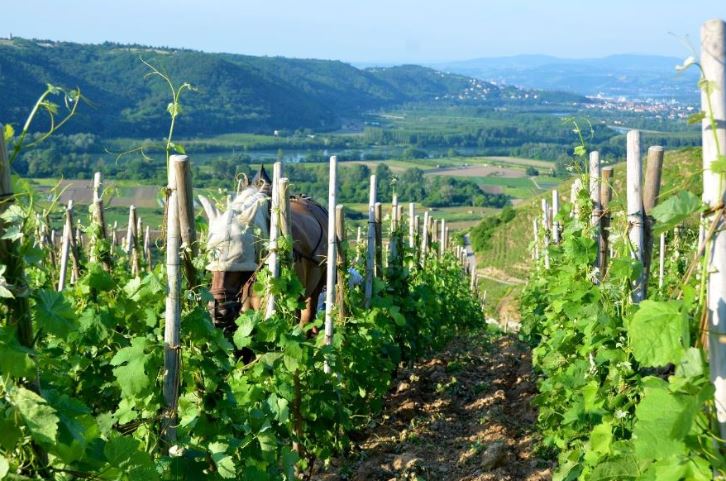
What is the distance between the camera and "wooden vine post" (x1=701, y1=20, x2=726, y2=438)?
232 cm

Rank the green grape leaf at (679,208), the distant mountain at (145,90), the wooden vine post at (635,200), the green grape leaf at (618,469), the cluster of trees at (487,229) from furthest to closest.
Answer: the distant mountain at (145,90) < the cluster of trees at (487,229) < the wooden vine post at (635,200) < the green grape leaf at (618,469) < the green grape leaf at (679,208)

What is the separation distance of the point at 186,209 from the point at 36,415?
1537 mm

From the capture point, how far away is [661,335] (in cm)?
235

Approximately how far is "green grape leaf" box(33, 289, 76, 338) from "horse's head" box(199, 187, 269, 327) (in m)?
3.80

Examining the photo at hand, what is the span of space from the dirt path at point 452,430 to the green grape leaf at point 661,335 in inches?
152

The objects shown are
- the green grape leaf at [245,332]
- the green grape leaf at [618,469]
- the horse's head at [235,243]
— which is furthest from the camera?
the horse's head at [235,243]

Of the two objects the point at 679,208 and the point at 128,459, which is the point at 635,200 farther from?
the point at 128,459

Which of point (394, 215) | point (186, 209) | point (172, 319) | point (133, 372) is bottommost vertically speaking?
point (394, 215)

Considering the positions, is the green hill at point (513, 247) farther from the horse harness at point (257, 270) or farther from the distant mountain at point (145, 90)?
the distant mountain at point (145, 90)

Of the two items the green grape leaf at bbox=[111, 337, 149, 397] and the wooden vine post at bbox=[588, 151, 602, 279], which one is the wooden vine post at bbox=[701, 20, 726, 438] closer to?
the green grape leaf at bbox=[111, 337, 149, 397]

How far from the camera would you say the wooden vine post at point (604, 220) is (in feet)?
18.4

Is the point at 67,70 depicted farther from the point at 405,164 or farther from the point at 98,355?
the point at 98,355

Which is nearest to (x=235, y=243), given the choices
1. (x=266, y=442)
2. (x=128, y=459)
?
(x=266, y=442)

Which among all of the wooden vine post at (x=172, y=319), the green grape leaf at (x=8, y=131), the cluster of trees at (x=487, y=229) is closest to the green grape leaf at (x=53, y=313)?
the green grape leaf at (x=8, y=131)
